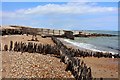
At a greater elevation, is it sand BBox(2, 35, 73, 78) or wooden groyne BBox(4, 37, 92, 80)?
wooden groyne BBox(4, 37, 92, 80)

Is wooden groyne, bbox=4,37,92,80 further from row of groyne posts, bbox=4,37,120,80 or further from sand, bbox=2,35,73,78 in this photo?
sand, bbox=2,35,73,78

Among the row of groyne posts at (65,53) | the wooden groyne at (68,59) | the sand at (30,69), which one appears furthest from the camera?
the sand at (30,69)

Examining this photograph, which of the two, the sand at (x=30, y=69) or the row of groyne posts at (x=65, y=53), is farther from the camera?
the sand at (x=30, y=69)

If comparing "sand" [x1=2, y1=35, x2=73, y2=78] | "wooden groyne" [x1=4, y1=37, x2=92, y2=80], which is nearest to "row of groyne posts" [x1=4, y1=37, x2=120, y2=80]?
"wooden groyne" [x1=4, y1=37, x2=92, y2=80]

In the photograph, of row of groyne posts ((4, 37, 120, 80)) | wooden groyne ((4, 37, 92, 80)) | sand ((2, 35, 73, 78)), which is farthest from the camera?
sand ((2, 35, 73, 78))

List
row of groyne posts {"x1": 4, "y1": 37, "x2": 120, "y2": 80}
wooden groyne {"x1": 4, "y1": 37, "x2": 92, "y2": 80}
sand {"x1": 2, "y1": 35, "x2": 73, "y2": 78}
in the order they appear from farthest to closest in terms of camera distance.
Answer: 1. sand {"x1": 2, "y1": 35, "x2": 73, "y2": 78}
2. row of groyne posts {"x1": 4, "y1": 37, "x2": 120, "y2": 80}
3. wooden groyne {"x1": 4, "y1": 37, "x2": 92, "y2": 80}

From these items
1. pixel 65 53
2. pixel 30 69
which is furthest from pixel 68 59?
pixel 30 69

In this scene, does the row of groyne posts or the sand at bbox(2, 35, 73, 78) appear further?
the sand at bbox(2, 35, 73, 78)

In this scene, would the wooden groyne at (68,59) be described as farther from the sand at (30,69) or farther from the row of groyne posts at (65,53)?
the sand at (30,69)

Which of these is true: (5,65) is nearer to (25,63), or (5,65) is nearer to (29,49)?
(25,63)

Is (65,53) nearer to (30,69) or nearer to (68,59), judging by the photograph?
(68,59)

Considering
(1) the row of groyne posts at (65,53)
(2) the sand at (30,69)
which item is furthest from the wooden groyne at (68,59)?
(2) the sand at (30,69)

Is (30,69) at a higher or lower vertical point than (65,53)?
lower

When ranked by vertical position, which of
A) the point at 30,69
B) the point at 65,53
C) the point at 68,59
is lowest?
the point at 30,69
